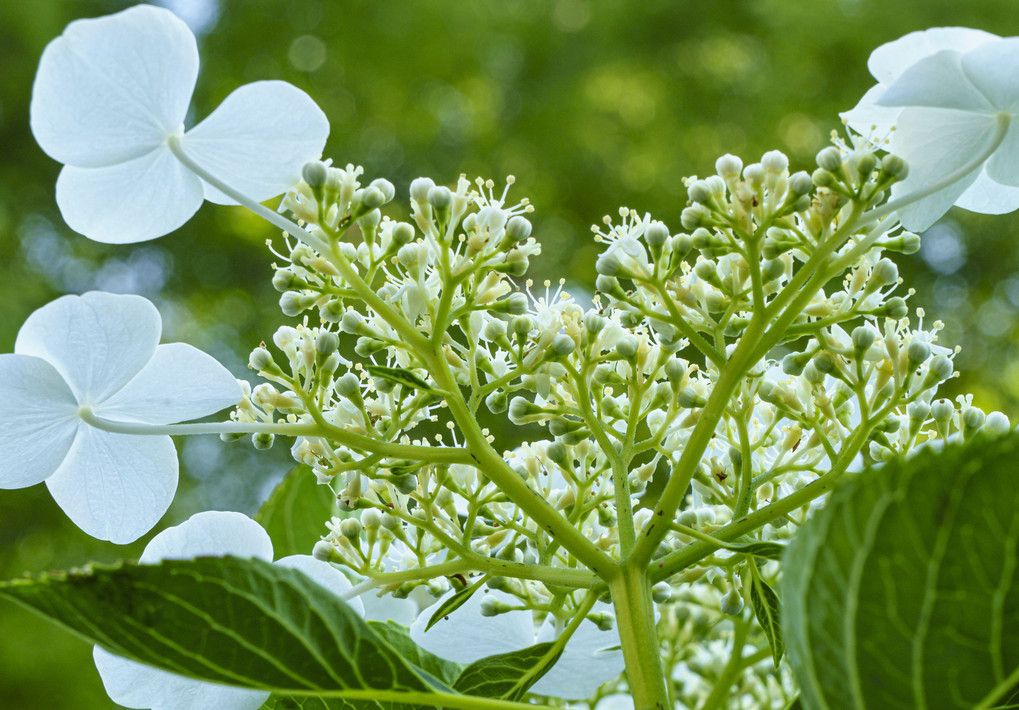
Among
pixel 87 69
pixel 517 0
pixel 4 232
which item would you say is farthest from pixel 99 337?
pixel 517 0

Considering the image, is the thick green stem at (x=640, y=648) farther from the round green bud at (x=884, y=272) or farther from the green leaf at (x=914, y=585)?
the round green bud at (x=884, y=272)

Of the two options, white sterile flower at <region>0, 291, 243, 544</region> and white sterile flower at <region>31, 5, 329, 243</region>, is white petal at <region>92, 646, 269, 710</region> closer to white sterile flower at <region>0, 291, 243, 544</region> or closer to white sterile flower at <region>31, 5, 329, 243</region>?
white sterile flower at <region>0, 291, 243, 544</region>

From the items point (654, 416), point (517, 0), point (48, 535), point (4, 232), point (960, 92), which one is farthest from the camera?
point (517, 0)

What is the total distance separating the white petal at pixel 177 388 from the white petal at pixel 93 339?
0.01 metres

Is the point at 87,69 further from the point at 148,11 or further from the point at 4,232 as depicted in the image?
the point at 4,232

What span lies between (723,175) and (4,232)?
497 cm

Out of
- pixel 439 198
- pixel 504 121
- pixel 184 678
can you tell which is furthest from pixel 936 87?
pixel 504 121

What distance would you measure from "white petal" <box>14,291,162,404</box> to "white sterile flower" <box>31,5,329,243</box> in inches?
2.4

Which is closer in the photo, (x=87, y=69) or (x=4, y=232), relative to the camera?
(x=87, y=69)

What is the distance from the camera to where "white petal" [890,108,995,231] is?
0.47 meters

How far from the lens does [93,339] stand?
49cm

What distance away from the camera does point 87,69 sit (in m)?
0.45

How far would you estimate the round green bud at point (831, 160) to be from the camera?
18.5 inches

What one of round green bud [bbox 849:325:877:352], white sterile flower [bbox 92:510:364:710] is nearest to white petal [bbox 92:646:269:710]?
white sterile flower [bbox 92:510:364:710]
